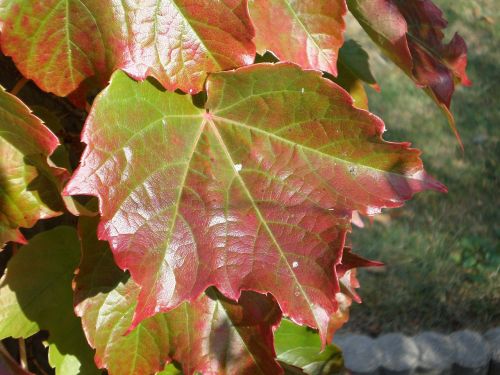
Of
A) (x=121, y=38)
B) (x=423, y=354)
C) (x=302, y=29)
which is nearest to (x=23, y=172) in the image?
(x=121, y=38)

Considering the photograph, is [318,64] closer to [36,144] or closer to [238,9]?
[238,9]

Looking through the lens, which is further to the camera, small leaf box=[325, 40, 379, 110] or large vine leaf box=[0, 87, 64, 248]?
small leaf box=[325, 40, 379, 110]

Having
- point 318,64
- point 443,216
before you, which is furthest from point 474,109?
point 318,64

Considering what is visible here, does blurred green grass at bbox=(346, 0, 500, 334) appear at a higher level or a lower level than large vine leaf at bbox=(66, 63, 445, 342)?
lower

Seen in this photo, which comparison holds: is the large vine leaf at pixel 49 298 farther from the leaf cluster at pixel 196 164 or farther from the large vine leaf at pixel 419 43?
the large vine leaf at pixel 419 43

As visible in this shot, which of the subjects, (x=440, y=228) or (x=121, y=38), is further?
(x=440, y=228)

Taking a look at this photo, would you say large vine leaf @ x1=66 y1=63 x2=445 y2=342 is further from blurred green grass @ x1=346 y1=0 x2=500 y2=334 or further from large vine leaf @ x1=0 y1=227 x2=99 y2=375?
blurred green grass @ x1=346 y1=0 x2=500 y2=334

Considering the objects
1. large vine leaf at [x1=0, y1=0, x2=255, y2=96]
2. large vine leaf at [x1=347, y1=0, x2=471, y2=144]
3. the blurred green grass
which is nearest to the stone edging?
the blurred green grass

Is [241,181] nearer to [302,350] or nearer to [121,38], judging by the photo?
[121,38]
